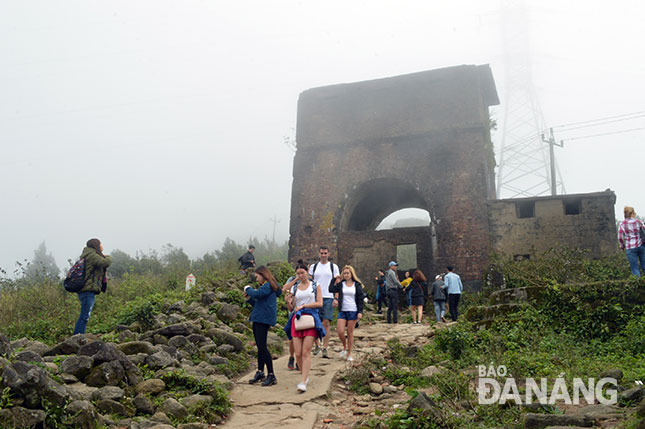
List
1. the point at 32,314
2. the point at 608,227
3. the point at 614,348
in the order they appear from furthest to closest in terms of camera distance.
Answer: the point at 608,227
the point at 32,314
the point at 614,348

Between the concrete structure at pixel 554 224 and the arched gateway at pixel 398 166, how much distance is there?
0.64m

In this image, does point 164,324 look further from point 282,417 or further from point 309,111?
point 309,111

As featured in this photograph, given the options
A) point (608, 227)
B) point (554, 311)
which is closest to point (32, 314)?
point (554, 311)

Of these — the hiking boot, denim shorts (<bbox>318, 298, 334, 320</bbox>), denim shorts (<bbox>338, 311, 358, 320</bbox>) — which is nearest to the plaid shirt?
denim shorts (<bbox>338, 311, 358, 320</bbox>)

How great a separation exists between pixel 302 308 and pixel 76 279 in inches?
154

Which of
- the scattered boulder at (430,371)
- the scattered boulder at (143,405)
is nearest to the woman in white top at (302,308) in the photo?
the scattered boulder at (430,371)

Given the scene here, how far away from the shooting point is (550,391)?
538cm

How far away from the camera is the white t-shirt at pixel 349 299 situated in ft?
28.6

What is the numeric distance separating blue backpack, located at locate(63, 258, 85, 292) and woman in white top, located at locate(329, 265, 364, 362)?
4.20 meters

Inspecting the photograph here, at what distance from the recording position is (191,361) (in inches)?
304

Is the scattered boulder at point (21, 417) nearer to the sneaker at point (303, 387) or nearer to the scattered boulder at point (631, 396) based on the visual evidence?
the sneaker at point (303, 387)

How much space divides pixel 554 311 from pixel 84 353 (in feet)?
24.9

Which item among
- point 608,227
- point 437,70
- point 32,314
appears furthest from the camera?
point 437,70

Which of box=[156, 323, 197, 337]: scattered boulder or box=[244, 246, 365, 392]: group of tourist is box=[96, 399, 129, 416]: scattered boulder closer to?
box=[244, 246, 365, 392]: group of tourist
